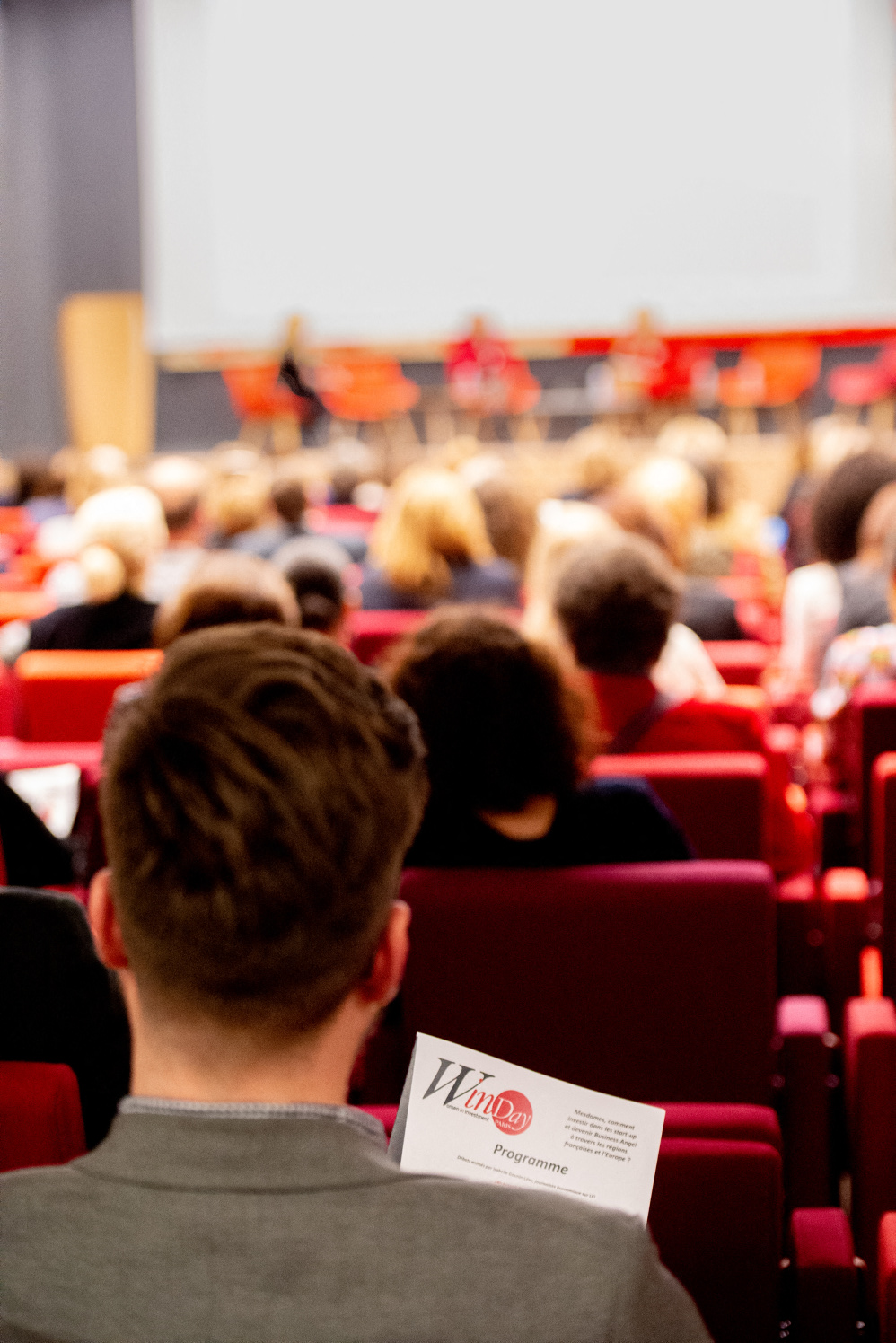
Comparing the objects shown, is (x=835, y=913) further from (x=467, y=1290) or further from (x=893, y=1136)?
(x=467, y=1290)

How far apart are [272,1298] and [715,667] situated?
282 centimetres

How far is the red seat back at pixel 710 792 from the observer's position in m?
2.31

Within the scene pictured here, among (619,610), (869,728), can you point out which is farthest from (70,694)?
(869,728)

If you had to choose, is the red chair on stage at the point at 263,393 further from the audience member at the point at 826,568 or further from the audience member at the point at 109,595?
the audience member at the point at 109,595

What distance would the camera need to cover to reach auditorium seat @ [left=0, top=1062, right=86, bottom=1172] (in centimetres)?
120

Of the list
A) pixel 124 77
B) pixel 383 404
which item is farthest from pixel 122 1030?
pixel 124 77

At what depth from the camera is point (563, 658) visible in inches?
84.4

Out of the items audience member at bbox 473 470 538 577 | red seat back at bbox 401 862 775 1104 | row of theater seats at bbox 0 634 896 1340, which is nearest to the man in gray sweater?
row of theater seats at bbox 0 634 896 1340

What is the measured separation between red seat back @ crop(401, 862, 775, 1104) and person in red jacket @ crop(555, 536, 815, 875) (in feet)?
2.99

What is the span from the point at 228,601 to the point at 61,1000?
4.83 feet

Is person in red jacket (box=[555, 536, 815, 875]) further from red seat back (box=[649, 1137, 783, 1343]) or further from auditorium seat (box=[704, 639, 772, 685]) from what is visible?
red seat back (box=[649, 1137, 783, 1343])

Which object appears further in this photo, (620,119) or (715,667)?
(620,119)

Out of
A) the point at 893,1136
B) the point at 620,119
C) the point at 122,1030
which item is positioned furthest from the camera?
the point at 620,119

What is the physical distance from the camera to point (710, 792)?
7.63ft
